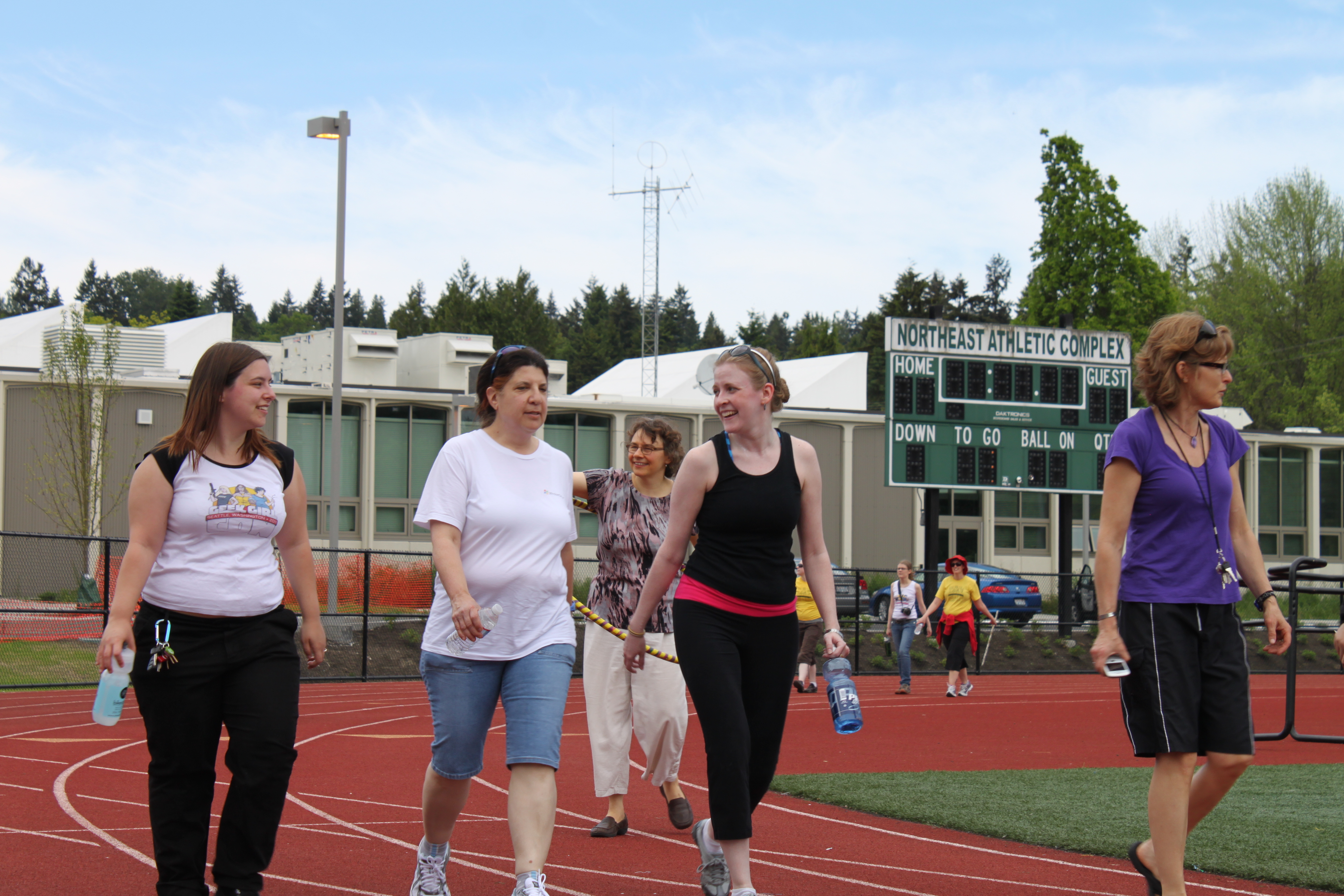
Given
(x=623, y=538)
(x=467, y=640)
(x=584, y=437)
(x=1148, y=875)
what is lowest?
(x=1148, y=875)

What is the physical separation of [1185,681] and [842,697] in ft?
3.83

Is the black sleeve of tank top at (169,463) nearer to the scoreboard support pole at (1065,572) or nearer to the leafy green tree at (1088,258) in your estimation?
the scoreboard support pole at (1065,572)

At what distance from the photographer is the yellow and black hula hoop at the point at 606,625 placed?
21.4 feet

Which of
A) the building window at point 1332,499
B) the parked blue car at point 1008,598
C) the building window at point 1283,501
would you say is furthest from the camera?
the building window at point 1332,499

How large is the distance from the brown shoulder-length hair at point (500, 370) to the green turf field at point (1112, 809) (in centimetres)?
366

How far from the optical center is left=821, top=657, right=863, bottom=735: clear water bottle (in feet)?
16.6

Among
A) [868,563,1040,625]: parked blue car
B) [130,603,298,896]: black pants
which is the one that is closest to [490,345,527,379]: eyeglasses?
[130,603,298,896]: black pants

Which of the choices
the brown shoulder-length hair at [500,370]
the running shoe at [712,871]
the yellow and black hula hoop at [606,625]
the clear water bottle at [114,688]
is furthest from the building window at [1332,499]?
the clear water bottle at [114,688]

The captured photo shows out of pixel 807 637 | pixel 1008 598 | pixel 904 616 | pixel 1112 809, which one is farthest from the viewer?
pixel 1008 598

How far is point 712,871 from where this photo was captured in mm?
5457

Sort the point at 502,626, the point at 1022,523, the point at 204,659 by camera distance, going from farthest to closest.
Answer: the point at 1022,523
the point at 502,626
the point at 204,659

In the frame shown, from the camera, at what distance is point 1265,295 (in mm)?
55375

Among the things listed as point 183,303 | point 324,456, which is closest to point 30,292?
point 183,303

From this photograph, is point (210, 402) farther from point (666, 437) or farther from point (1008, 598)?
point (1008, 598)
